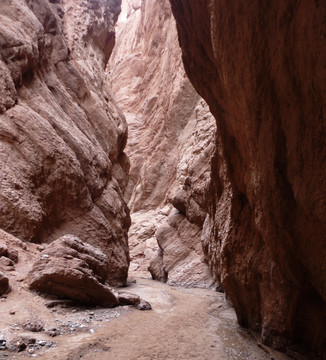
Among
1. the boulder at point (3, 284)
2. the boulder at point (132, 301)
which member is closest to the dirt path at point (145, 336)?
the boulder at point (132, 301)

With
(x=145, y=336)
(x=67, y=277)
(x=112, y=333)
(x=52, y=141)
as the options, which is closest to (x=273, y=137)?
(x=145, y=336)

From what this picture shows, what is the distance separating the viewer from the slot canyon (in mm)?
4109

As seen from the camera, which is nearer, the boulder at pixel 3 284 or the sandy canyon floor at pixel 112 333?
the sandy canyon floor at pixel 112 333

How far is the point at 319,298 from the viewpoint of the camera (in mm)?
5102

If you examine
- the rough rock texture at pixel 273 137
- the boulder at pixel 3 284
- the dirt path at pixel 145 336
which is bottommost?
the dirt path at pixel 145 336

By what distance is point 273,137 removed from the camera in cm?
455

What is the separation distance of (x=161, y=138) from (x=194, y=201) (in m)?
19.1

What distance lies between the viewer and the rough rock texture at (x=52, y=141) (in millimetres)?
10445

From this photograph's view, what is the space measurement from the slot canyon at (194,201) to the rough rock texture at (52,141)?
0.19 feet

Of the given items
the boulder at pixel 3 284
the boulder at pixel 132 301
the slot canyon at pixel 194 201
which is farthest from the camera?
the boulder at pixel 132 301

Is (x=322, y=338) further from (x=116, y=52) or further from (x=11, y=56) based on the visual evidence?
(x=116, y=52)

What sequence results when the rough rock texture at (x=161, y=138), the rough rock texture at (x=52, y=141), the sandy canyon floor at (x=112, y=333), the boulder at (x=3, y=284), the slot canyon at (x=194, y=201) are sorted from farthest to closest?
1. the rough rock texture at (x=161, y=138)
2. the rough rock texture at (x=52, y=141)
3. the boulder at (x=3, y=284)
4. the sandy canyon floor at (x=112, y=333)
5. the slot canyon at (x=194, y=201)

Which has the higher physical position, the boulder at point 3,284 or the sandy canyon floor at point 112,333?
the boulder at point 3,284

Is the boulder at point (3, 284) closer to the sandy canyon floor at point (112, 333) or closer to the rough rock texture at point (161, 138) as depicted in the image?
the sandy canyon floor at point (112, 333)
